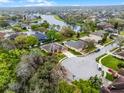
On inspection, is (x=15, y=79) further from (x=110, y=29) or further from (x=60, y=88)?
(x=110, y=29)

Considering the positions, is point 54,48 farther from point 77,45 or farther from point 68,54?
point 77,45

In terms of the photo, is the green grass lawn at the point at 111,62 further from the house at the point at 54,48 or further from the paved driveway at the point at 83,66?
the house at the point at 54,48

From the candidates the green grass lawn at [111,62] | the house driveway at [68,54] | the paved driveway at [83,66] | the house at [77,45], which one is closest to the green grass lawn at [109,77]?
the paved driveway at [83,66]

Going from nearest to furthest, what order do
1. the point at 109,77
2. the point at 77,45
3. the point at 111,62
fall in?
the point at 109,77 → the point at 111,62 → the point at 77,45

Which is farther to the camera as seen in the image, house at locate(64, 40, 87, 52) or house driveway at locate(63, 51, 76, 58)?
house at locate(64, 40, 87, 52)

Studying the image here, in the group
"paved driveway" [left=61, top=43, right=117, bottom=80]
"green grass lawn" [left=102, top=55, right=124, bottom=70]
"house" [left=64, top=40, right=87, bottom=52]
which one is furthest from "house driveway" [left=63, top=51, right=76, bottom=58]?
"green grass lawn" [left=102, top=55, right=124, bottom=70]

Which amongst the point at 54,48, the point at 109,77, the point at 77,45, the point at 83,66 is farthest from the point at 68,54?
the point at 109,77

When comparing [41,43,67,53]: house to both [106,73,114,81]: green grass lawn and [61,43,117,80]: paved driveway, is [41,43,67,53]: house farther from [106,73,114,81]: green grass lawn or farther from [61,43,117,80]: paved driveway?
[106,73,114,81]: green grass lawn
